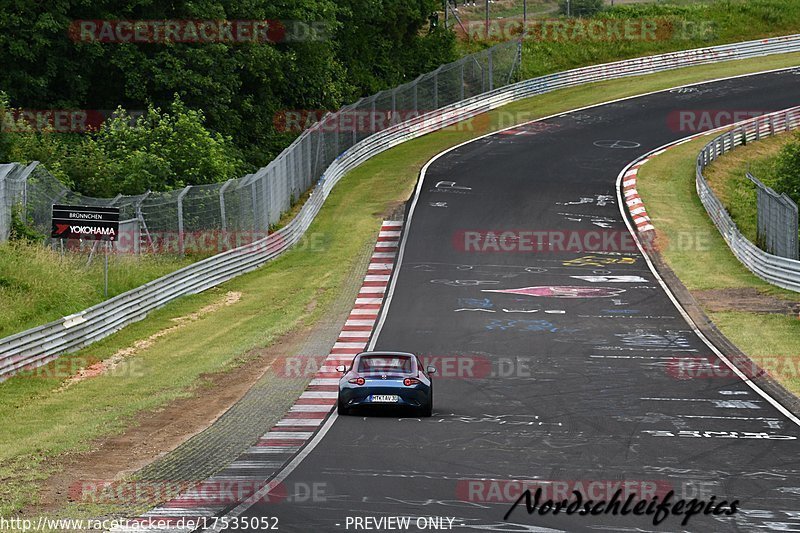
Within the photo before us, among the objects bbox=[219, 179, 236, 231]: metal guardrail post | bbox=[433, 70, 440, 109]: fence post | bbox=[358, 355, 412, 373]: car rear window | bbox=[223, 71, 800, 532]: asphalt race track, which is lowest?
bbox=[223, 71, 800, 532]: asphalt race track

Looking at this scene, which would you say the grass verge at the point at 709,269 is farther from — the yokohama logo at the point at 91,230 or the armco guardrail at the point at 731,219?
the yokohama logo at the point at 91,230

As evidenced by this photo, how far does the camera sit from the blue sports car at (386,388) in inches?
829

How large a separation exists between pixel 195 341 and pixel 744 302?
1566 cm

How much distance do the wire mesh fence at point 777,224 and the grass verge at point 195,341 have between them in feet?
44.8

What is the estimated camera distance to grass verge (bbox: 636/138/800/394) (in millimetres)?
28656

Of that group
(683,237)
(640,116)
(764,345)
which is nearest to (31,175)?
(764,345)

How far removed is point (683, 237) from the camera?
141ft

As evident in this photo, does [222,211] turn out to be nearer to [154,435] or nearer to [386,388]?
[154,435]

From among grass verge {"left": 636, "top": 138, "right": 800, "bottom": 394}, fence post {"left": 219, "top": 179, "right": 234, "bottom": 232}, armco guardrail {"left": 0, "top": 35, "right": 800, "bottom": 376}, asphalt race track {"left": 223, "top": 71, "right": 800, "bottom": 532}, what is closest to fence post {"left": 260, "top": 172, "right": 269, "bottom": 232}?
armco guardrail {"left": 0, "top": 35, "right": 800, "bottom": 376}

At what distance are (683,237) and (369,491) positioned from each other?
1158 inches

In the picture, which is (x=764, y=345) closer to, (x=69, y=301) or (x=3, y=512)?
(x=69, y=301)

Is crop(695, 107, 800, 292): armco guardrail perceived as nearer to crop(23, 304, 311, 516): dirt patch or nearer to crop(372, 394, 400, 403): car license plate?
crop(23, 304, 311, 516): dirt patch

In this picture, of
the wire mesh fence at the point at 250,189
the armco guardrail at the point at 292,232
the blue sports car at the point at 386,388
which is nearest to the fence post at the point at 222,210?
the wire mesh fence at the point at 250,189

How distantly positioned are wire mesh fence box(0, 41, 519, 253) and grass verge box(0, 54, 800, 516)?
1691 millimetres
